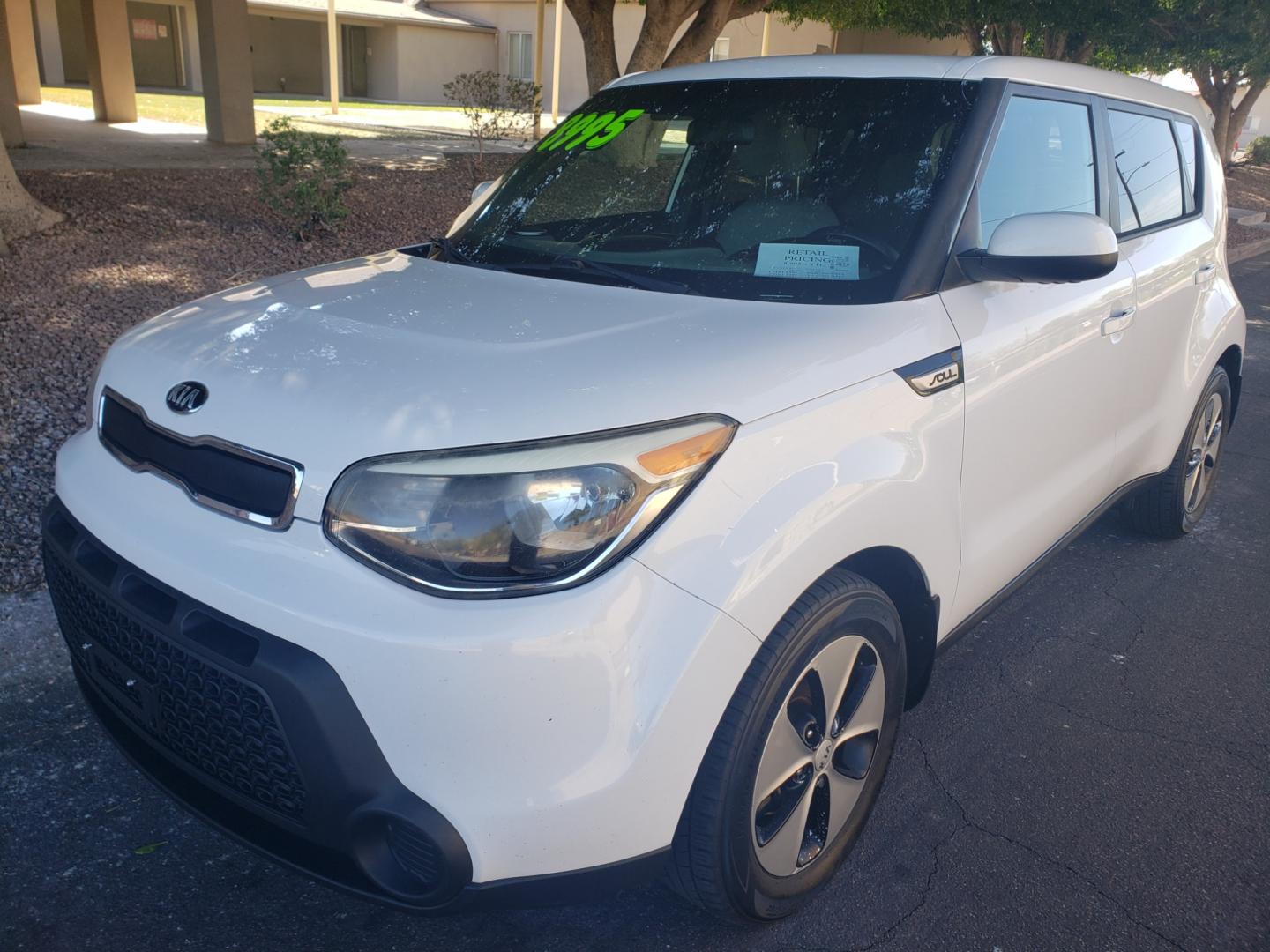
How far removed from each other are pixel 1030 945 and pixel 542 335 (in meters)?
1.79

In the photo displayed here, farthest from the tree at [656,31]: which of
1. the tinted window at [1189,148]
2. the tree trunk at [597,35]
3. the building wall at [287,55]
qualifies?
the building wall at [287,55]

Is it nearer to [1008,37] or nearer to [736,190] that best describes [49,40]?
[1008,37]

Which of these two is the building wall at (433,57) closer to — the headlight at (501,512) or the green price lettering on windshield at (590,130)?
the green price lettering on windshield at (590,130)

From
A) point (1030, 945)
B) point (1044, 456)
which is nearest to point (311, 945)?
point (1030, 945)

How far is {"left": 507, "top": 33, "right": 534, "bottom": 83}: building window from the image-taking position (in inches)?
1278

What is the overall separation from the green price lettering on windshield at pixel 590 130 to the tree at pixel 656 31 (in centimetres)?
794

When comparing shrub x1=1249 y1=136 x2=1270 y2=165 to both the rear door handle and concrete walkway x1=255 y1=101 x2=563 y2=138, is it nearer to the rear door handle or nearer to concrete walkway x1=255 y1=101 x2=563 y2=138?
concrete walkway x1=255 y1=101 x2=563 y2=138

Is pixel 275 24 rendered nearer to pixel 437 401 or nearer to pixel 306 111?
pixel 306 111

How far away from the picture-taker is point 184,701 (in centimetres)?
202

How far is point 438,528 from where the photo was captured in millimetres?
1876

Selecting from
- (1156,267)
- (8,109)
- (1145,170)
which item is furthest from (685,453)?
(8,109)

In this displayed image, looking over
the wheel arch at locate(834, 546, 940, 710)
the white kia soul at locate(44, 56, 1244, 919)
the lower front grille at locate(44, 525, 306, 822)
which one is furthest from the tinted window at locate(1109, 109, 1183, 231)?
the lower front grille at locate(44, 525, 306, 822)

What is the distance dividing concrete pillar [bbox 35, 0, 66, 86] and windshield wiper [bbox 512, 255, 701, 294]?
27.4 meters

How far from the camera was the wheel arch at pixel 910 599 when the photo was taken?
8.09ft
